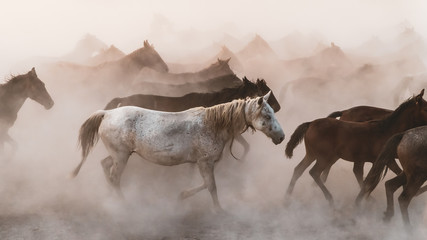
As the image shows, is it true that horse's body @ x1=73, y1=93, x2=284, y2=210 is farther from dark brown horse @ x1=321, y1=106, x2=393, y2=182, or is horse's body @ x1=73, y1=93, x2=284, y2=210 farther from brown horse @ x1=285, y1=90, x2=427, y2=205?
dark brown horse @ x1=321, y1=106, x2=393, y2=182

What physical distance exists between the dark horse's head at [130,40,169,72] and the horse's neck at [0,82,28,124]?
12.3 ft

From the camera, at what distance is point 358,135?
5.68 meters

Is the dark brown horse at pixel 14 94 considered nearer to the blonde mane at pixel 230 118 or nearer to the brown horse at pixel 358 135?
the blonde mane at pixel 230 118

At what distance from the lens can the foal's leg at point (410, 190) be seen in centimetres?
473

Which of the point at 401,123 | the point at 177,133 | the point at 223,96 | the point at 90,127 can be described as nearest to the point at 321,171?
the point at 401,123

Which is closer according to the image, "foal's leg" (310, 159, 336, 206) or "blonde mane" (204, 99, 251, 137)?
"blonde mane" (204, 99, 251, 137)

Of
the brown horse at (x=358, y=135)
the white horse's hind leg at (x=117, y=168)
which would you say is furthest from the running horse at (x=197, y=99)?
the white horse's hind leg at (x=117, y=168)

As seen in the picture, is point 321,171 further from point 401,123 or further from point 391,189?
point 401,123

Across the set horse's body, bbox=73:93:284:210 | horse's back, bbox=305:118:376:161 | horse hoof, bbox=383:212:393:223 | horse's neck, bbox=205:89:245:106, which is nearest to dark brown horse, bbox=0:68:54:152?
horse's body, bbox=73:93:284:210

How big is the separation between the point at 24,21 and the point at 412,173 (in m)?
17.3

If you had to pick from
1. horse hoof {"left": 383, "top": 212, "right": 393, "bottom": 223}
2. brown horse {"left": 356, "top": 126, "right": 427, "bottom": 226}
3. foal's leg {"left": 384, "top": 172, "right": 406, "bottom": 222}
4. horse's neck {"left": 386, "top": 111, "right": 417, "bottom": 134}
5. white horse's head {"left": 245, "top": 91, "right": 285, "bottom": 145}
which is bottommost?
horse hoof {"left": 383, "top": 212, "right": 393, "bottom": 223}

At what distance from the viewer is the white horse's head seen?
5.22 m

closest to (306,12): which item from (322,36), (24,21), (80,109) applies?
(322,36)

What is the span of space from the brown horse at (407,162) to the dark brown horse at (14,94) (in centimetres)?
544
